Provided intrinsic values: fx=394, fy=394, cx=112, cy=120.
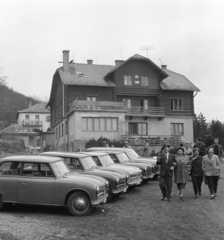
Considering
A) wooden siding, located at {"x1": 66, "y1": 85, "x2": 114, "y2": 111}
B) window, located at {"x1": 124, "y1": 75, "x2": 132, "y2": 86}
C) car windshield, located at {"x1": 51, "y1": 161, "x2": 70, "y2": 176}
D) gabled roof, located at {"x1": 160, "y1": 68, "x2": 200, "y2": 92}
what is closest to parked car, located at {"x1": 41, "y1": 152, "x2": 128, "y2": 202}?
car windshield, located at {"x1": 51, "y1": 161, "x2": 70, "y2": 176}

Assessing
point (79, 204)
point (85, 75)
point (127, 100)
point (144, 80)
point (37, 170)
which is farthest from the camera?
point (144, 80)

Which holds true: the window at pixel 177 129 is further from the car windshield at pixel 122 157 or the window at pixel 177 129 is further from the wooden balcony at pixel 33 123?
the wooden balcony at pixel 33 123

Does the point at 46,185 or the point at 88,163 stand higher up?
the point at 88,163

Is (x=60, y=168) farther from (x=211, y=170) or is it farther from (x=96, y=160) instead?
(x=211, y=170)

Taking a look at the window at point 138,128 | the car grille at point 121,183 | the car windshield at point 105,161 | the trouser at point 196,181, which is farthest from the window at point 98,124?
the car grille at point 121,183

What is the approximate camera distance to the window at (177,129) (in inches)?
1754

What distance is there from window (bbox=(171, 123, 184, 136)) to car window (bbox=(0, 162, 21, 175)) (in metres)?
35.2

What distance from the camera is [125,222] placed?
9.34 m

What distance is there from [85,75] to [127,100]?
5.41 meters

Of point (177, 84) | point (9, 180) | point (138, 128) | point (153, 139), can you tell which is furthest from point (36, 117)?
point (9, 180)

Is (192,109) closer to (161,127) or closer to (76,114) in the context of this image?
(161,127)

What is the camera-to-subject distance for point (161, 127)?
43938mm

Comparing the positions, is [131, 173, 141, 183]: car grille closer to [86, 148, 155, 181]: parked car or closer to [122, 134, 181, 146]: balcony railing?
[86, 148, 155, 181]: parked car

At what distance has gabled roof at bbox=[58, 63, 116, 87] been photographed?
41.3 m
